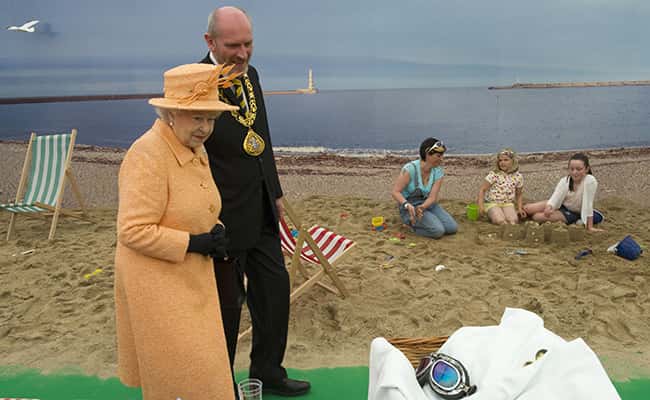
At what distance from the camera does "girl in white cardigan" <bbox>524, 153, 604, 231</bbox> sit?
6.12 m

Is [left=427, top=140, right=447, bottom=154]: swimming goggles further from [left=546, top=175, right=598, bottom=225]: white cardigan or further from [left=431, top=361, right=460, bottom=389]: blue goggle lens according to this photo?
[left=431, top=361, right=460, bottom=389]: blue goggle lens

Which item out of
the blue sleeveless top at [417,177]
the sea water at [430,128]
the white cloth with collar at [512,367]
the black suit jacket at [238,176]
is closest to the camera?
the white cloth with collar at [512,367]

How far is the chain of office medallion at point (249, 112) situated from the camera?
272 cm

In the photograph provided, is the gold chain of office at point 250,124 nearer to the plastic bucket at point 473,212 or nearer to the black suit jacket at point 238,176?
the black suit jacket at point 238,176

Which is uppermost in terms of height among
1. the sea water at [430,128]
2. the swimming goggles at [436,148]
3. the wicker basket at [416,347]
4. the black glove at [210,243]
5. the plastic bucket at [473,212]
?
the black glove at [210,243]

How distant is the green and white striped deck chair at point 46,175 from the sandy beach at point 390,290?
37cm

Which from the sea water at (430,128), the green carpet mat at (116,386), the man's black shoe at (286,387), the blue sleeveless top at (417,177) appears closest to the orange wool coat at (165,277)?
the man's black shoe at (286,387)

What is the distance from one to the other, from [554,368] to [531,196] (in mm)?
7502

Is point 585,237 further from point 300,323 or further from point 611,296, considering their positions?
point 300,323

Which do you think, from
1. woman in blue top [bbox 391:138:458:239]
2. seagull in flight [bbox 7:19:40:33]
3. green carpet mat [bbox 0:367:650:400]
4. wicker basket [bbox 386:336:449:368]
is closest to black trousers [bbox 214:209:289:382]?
green carpet mat [bbox 0:367:650:400]

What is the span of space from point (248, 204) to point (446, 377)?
51.1 inches

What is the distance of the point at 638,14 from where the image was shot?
16.0 metres

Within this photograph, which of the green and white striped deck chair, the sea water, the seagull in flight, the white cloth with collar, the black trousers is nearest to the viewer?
the white cloth with collar

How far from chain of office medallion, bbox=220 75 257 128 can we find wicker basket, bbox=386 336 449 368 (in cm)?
127
